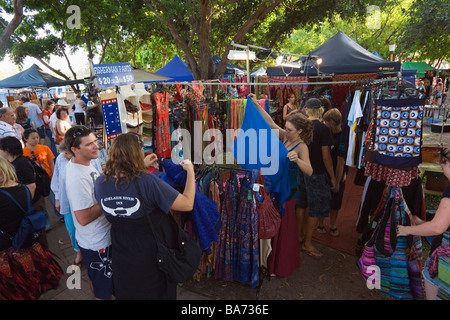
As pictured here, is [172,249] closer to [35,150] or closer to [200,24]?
[35,150]

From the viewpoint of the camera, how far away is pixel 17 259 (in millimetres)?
2881

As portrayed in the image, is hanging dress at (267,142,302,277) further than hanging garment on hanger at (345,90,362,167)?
No

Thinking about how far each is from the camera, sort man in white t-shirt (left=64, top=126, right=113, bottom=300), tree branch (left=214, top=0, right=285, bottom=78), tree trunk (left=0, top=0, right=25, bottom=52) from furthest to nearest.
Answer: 1. tree branch (left=214, top=0, right=285, bottom=78)
2. tree trunk (left=0, top=0, right=25, bottom=52)
3. man in white t-shirt (left=64, top=126, right=113, bottom=300)

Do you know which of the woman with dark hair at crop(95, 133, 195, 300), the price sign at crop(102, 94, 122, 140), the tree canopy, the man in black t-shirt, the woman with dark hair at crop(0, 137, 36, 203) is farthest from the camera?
the tree canopy

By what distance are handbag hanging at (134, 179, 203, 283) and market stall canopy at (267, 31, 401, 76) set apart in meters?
5.22

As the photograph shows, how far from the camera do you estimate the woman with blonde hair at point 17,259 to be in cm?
259

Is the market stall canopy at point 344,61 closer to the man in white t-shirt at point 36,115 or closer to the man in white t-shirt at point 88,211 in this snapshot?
the man in white t-shirt at point 88,211

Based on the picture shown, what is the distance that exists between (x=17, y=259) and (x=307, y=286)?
10.4 feet

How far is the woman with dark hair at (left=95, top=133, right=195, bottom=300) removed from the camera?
5.90 feet

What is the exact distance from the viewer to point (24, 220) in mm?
2719

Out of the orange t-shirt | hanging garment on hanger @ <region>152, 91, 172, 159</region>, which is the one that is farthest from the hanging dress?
the orange t-shirt

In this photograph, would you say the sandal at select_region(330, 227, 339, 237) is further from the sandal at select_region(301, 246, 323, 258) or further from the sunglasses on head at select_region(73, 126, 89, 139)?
the sunglasses on head at select_region(73, 126, 89, 139)
